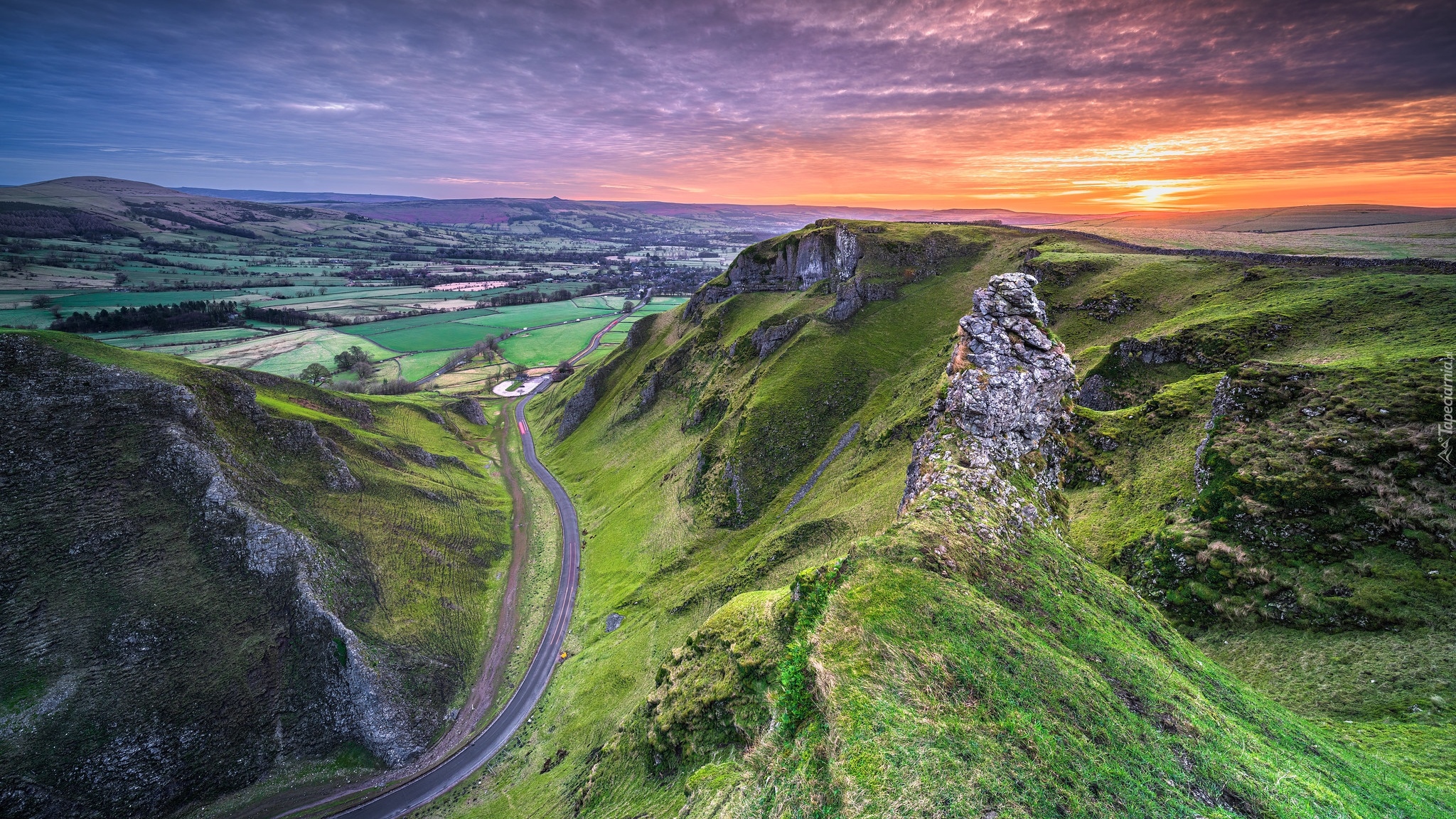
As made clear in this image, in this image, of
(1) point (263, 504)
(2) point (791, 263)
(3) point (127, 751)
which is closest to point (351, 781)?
(3) point (127, 751)

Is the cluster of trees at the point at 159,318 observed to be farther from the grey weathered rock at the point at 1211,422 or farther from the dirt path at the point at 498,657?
the grey weathered rock at the point at 1211,422

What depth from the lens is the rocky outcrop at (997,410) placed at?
28219 mm

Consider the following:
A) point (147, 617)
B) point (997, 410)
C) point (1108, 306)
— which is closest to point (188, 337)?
point (147, 617)

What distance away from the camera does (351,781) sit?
4159cm

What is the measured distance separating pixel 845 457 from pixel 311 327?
215349 mm

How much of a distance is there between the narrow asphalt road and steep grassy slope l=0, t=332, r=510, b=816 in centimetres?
341

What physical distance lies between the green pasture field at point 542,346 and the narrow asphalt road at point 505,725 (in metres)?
110

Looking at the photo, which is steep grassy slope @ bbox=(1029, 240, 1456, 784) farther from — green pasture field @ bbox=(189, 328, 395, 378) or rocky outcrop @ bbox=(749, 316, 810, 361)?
green pasture field @ bbox=(189, 328, 395, 378)

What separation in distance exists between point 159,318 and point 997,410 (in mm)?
241169

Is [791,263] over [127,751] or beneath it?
over

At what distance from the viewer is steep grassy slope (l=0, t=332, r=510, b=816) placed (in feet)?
115

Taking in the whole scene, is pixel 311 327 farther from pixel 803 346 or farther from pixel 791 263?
pixel 803 346

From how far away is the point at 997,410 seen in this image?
31.1 metres

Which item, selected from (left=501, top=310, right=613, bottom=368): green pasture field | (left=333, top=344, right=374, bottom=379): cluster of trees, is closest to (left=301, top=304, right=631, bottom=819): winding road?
(left=333, top=344, right=374, bottom=379): cluster of trees
